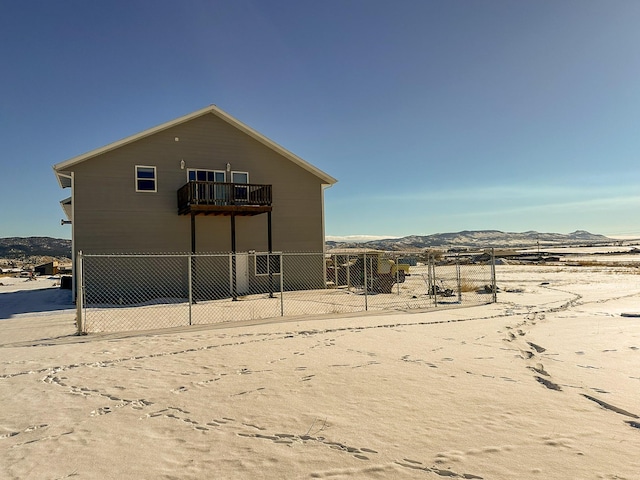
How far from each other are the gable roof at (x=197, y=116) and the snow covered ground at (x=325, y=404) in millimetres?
9647

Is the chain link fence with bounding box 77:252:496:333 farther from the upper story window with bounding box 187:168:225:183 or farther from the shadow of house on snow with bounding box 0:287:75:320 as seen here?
the upper story window with bounding box 187:168:225:183

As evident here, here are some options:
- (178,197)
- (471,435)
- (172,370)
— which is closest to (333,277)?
(178,197)

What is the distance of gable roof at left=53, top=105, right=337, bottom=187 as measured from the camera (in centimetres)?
1741

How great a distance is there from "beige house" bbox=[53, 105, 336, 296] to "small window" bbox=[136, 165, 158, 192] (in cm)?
4

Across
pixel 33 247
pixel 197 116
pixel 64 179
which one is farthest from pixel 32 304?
pixel 33 247

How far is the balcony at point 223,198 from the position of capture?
17.9m

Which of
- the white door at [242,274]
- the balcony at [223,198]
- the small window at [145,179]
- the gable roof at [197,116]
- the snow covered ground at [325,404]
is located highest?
the gable roof at [197,116]

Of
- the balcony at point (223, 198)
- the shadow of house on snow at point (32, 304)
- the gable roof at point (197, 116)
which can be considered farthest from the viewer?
the balcony at point (223, 198)

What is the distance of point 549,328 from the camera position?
1009 centimetres

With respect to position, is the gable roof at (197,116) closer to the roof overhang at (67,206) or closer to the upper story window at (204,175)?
the upper story window at (204,175)

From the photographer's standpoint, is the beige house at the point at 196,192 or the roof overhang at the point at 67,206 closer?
the beige house at the point at 196,192

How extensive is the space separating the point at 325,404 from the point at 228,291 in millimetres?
15414

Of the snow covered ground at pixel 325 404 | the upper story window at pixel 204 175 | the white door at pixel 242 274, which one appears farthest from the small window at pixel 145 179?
the snow covered ground at pixel 325 404

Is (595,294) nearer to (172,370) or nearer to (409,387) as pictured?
(409,387)
